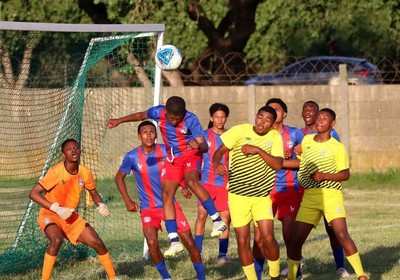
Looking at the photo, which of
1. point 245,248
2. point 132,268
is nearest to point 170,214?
point 245,248

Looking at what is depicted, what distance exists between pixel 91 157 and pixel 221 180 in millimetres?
3291

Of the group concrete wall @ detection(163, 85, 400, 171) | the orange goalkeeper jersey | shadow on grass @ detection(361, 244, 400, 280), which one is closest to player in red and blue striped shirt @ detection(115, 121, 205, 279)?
the orange goalkeeper jersey

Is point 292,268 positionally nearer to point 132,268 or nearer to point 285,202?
point 285,202

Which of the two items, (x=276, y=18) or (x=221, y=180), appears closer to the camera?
(x=221, y=180)

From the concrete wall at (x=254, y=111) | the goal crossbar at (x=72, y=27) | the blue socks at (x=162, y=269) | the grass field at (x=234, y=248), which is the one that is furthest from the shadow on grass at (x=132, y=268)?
the concrete wall at (x=254, y=111)

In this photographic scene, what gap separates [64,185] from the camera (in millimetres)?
12477

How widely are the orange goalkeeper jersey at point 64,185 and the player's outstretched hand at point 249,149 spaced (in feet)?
5.76

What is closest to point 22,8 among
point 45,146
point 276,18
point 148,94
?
point 276,18

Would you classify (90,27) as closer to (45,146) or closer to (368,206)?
(45,146)

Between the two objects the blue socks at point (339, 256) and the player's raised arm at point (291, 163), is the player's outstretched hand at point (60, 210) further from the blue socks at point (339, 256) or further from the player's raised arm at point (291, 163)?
the blue socks at point (339, 256)

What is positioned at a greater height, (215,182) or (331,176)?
(331,176)

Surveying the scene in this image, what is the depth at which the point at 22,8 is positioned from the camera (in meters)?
32.7

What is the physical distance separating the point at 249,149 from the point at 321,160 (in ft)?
2.92

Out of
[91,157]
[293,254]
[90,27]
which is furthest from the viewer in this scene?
[91,157]
